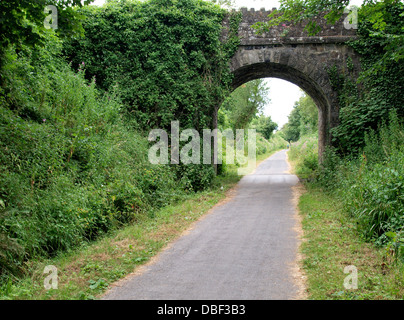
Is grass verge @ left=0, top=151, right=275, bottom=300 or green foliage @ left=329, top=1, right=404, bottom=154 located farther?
green foliage @ left=329, top=1, right=404, bottom=154

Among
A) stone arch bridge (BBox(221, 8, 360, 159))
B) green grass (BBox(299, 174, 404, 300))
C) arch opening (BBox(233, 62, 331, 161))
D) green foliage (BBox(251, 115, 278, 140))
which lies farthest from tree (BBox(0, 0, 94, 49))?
green foliage (BBox(251, 115, 278, 140))

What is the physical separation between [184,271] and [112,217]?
2.85m

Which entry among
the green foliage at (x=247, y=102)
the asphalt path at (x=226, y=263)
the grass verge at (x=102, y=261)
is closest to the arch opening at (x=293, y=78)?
the asphalt path at (x=226, y=263)

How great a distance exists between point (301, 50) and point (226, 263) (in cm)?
1084

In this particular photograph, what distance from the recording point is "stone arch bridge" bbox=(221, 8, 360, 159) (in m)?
13.5

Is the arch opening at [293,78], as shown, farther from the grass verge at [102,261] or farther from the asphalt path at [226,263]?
the grass verge at [102,261]

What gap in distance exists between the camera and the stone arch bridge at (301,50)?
13.5 meters

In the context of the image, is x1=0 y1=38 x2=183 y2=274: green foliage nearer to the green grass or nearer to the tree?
the tree

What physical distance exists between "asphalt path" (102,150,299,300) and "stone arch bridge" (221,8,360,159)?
6.91 metres

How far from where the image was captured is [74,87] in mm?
10055

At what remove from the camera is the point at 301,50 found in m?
13.7
